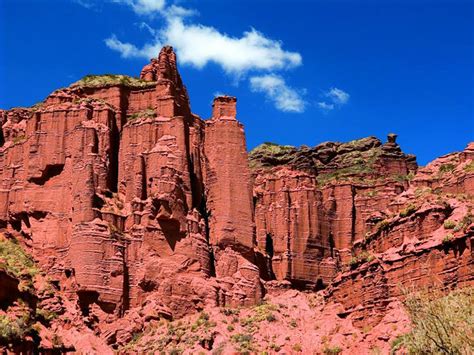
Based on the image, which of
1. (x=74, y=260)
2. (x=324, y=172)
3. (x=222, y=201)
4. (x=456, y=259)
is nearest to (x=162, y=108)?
(x=222, y=201)

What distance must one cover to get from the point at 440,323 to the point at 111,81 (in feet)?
213

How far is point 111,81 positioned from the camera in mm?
99062

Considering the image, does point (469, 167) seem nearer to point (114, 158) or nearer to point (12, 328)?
point (114, 158)

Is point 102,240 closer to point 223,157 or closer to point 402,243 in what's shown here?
point 223,157

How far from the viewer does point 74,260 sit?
81875 mm

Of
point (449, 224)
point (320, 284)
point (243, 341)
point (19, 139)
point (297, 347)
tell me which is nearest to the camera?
point (449, 224)

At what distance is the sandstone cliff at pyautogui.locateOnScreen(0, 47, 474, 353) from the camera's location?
7338cm

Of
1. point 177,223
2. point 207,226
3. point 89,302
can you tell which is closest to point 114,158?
point 207,226

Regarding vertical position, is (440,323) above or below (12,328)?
below

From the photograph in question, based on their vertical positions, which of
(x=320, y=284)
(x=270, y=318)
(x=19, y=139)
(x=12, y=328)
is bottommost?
(x=12, y=328)

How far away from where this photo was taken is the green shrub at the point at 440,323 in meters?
38.4

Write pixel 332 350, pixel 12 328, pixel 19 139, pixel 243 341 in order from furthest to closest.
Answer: pixel 19 139, pixel 243 341, pixel 332 350, pixel 12 328

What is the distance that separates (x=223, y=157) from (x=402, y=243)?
101ft

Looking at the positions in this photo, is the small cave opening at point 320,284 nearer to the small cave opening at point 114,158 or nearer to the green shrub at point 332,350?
the small cave opening at point 114,158
